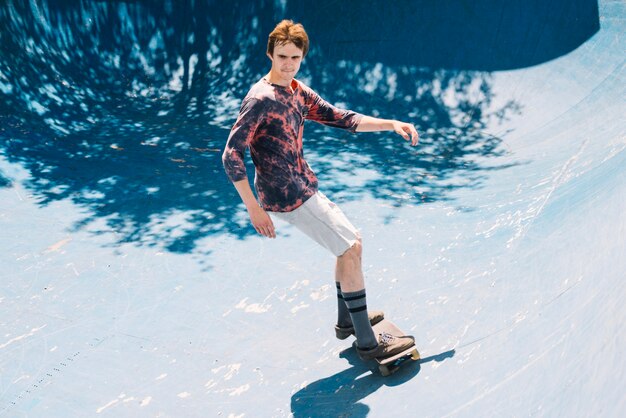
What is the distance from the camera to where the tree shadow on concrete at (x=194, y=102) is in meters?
6.15

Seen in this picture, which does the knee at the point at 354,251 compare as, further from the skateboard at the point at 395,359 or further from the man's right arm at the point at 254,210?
the skateboard at the point at 395,359

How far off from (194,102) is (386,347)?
5.60 metres

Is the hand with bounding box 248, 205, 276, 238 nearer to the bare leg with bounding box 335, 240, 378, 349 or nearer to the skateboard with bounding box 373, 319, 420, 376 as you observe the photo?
the bare leg with bounding box 335, 240, 378, 349

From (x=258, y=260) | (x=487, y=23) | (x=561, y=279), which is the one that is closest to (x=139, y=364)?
(x=258, y=260)

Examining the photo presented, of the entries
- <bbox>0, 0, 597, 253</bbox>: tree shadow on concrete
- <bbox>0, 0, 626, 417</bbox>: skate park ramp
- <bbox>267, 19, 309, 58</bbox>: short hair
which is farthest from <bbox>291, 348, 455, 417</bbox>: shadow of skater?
<bbox>0, 0, 597, 253</bbox>: tree shadow on concrete

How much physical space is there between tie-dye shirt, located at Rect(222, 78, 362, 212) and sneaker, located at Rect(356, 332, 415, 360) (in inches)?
35.5

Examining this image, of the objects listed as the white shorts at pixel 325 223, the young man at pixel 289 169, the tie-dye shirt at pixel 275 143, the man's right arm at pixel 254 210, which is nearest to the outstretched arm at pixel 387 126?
the young man at pixel 289 169

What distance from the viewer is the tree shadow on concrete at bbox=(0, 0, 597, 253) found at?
20.2 feet

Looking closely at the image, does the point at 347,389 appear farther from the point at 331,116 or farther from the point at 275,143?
the point at 331,116

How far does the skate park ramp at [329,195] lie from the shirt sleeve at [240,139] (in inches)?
51.5

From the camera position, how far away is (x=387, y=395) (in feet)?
11.4

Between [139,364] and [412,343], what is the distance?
162 cm

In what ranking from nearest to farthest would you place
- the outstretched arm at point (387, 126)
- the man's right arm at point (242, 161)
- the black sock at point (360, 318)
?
the man's right arm at point (242, 161)
the black sock at point (360, 318)
the outstretched arm at point (387, 126)

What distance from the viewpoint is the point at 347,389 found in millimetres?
3578
